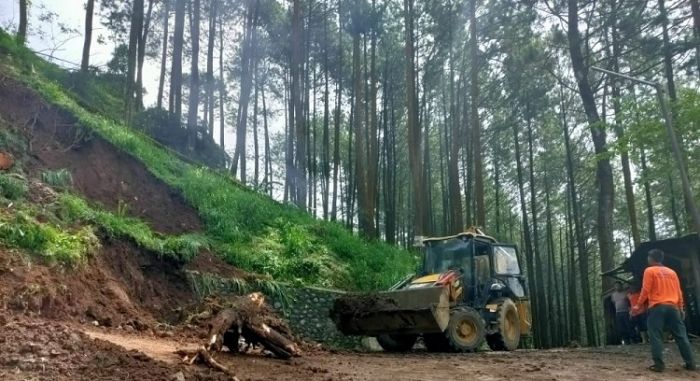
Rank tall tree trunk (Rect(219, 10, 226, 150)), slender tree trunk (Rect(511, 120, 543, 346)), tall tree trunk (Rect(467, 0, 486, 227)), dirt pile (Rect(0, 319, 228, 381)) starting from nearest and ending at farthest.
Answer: dirt pile (Rect(0, 319, 228, 381))
tall tree trunk (Rect(467, 0, 486, 227))
slender tree trunk (Rect(511, 120, 543, 346))
tall tree trunk (Rect(219, 10, 226, 150))

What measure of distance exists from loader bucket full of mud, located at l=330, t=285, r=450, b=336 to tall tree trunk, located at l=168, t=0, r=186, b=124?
1463 centimetres

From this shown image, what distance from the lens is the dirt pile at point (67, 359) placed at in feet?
18.1

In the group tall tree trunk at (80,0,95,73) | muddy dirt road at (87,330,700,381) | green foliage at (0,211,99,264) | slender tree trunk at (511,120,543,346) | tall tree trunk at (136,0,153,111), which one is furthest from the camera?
slender tree trunk at (511,120,543,346)

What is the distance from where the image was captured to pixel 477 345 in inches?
434

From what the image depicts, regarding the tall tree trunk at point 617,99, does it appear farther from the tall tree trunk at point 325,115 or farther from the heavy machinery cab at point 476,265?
the tall tree trunk at point 325,115

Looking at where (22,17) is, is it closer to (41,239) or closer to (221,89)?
(221,89)

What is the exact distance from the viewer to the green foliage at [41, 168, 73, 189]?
12.1 metres

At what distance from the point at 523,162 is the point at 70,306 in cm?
2429

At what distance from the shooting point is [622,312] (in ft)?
50.6

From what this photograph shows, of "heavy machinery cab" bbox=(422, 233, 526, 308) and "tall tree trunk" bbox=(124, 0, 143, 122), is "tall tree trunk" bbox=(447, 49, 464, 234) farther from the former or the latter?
"tall tree trunk" bbox=(124, 0, 143, 122)

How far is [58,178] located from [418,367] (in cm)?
833

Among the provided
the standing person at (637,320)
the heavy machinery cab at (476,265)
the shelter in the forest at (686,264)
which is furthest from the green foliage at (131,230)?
the shelter in the forest at (686,264)

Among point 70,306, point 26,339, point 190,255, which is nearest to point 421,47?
point 190,255

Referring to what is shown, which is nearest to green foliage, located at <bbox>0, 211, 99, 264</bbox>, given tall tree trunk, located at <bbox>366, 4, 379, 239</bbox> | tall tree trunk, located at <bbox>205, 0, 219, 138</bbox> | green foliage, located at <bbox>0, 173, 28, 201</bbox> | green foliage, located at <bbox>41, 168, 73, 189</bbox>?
green foliage, located at <bbox>0, 173, 28, 201</bbox>
